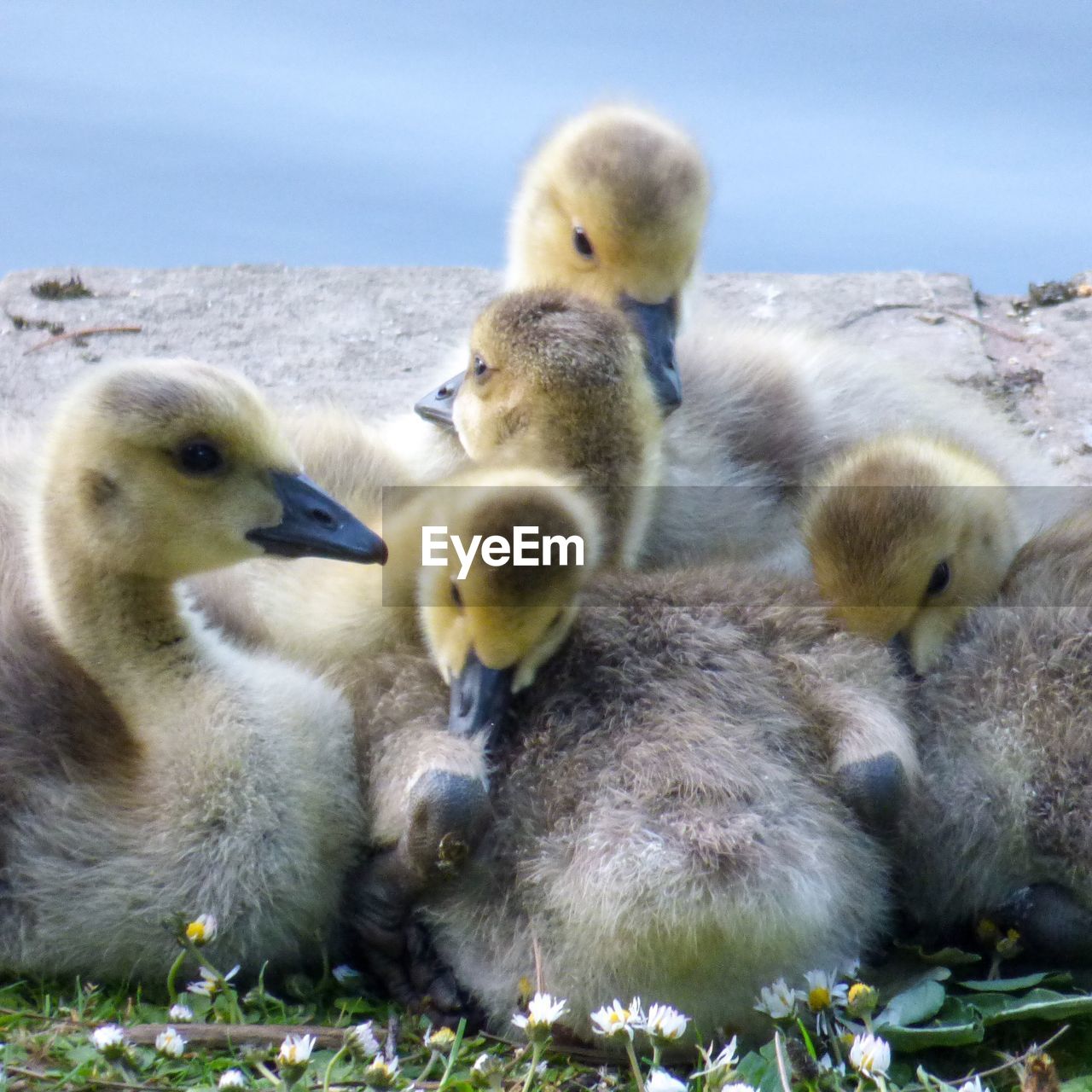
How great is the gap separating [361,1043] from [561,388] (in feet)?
3.00

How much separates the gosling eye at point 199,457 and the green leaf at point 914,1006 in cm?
113

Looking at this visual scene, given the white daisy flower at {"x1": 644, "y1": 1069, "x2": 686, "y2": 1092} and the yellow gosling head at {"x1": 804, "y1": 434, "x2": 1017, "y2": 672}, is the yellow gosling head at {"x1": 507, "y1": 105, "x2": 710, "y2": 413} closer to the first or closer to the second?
the yellow gosling head at {"x1": 804, "y1": 434, "x2": 1017, "y2": 672}

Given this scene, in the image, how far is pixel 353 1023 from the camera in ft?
7.52

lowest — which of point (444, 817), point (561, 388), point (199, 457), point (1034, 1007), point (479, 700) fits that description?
point (1034, 1007)

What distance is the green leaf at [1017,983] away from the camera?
229 cm

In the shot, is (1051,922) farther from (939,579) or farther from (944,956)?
(939,579)

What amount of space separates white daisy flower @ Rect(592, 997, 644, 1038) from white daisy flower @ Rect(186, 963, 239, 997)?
0.50 metres

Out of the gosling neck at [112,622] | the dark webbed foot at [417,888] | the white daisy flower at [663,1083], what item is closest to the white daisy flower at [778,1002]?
the white daisy flower at [663,1083]

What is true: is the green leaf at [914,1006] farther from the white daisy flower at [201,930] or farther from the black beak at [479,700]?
the white daisy flower at [201,930]

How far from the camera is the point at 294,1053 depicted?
79.7 inches

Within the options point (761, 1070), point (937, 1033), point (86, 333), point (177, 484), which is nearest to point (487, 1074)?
point (761, 1070)

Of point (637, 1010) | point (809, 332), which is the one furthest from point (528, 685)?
point (809, 332)

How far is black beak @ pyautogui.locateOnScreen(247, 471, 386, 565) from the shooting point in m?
2.31

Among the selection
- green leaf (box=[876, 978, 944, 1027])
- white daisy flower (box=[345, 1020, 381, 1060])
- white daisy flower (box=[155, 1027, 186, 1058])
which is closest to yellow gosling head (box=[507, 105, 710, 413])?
green leaf (box=[876, 978, 944, 1027])
